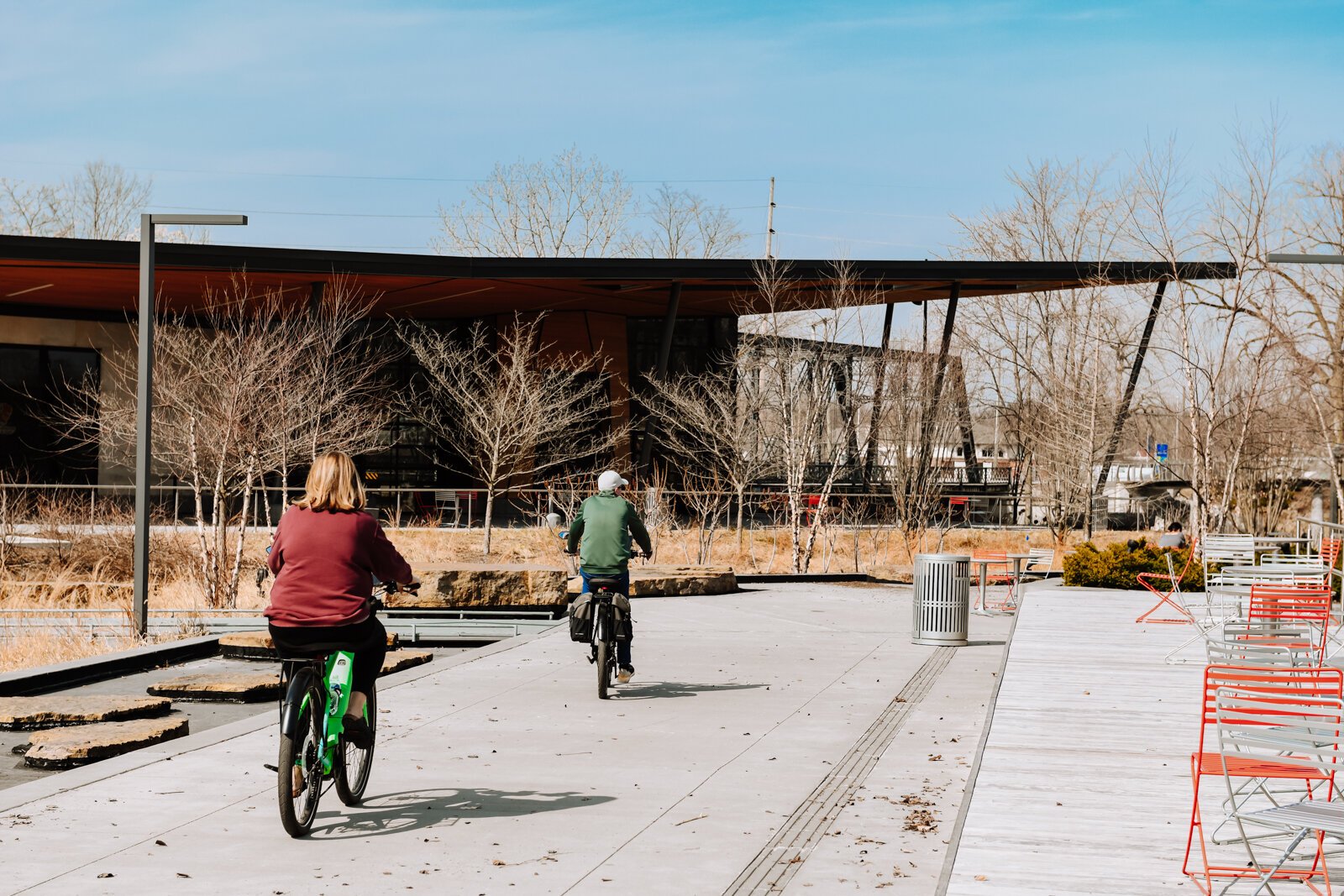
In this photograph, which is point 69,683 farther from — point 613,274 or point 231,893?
point 613,274

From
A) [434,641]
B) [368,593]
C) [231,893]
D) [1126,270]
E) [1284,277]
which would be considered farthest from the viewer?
[1126,270]

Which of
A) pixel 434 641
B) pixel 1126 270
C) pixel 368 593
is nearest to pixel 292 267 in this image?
pixel 434 641

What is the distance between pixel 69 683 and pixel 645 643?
5.95m

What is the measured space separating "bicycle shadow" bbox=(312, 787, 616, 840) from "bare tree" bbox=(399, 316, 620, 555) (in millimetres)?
20953

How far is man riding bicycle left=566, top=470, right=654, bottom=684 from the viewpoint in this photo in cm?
1158

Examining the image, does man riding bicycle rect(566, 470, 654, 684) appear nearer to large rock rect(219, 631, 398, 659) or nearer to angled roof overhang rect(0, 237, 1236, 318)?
large rock rect(219, 631, 398, 659)

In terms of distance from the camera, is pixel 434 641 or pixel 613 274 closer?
pixel 434 641

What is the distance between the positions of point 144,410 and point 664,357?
947 inches

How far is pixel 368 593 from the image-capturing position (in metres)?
6.86

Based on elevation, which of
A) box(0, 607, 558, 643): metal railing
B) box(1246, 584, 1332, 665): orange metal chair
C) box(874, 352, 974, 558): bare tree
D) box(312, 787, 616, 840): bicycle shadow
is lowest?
box(312, 787, 616, 840): bicycle shadow

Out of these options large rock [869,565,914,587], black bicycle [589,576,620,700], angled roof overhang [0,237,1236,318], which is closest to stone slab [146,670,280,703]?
black bicycle [589,576,620,700]

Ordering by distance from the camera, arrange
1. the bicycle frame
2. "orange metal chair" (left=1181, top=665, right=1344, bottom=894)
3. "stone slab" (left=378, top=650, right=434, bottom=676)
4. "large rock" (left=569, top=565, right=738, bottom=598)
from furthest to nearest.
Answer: "large rock" (left=569, top=565, right=738, bottom=598) → "stone slab" (left=378, top=650, right=434, bottom=676) → the bicycle frame → "orange metal chair" (left=1181, top=665, right=1344, bottom=894)

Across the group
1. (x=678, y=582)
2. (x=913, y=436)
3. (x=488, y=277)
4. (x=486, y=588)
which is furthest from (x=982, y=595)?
(x=488, y=277)

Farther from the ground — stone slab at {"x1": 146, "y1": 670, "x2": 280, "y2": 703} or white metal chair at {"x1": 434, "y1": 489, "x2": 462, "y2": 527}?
white metal chair at {"x1": 434, "y1": 489, "x2": 462, "y2": 527}
